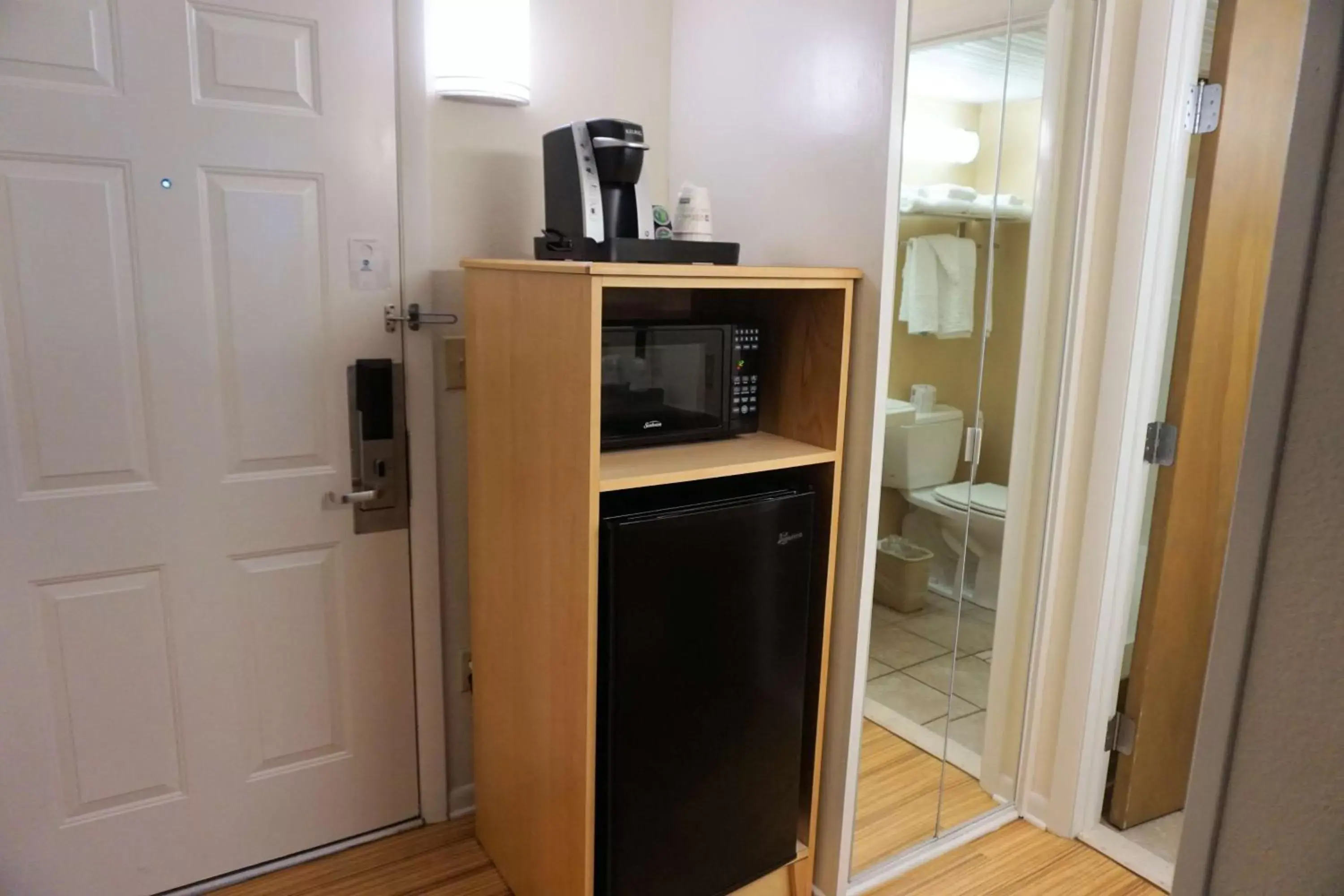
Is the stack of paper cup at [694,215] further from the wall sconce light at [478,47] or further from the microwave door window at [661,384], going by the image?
the wall sconce light at [478,47]

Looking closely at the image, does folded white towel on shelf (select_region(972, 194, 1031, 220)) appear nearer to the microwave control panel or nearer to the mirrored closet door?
the mirrored closet door

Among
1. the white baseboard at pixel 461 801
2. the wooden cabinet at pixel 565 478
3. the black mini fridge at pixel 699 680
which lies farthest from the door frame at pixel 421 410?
the black mini fridge at pixel 699 680

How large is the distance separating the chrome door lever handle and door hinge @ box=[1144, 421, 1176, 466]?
1.78 meters

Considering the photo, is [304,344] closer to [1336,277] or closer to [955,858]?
[1336,277]

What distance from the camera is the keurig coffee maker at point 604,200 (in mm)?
1634

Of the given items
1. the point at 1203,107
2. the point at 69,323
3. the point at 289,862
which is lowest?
the point at 289,862

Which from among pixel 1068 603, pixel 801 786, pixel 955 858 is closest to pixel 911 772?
pixel 955 858

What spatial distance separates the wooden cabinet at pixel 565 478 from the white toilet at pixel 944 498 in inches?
9.3

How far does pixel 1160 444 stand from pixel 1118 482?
137mm

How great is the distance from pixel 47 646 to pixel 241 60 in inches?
47.2

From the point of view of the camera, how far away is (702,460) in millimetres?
1652

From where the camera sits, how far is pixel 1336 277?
20.2 inches

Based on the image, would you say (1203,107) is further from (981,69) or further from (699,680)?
(699,680)

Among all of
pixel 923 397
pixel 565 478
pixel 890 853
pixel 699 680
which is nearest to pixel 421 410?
pixel 565 478
